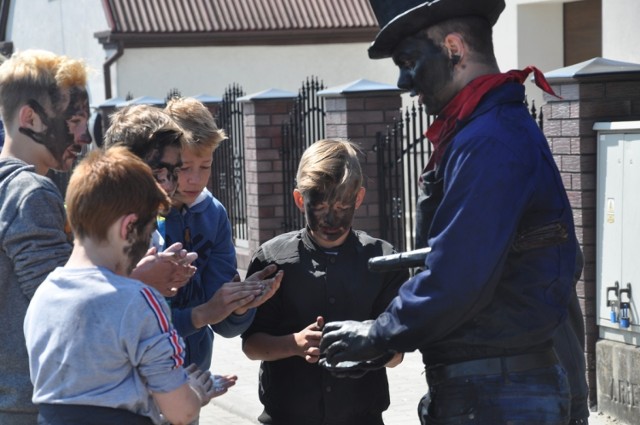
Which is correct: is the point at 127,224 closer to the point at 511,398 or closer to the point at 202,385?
the point at 202,385

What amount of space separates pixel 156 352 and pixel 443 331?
0.76 m

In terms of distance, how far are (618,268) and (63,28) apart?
61.9 ft

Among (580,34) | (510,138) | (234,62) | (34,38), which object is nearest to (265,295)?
(510,138)

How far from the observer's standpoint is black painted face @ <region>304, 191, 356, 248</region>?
4.15 meters

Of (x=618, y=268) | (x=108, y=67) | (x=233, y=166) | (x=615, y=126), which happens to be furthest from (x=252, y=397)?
(x=108, y=67)

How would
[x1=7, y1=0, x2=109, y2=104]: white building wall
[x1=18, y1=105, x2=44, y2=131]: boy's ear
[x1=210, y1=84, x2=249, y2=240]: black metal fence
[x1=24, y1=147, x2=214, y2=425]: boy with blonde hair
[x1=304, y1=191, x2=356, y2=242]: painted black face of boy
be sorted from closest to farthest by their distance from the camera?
[x1=24, y1=147, x2=214, y2=425]: boy with blonde hair, [x1=18, y1=105, x2=44, y2=131]: boy's ear, [x1=304, y1=191, x2=356, y2=242]: painted black face of boy, [x1=210, y1=84, x2=249, y2=240]: black metal fence, [x1=7, y1=0, x2=109, y2=104]: white building wall

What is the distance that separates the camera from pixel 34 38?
26.0m

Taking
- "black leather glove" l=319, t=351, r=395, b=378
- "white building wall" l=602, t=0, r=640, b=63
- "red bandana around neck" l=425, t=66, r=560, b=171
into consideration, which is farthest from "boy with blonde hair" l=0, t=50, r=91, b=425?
"white building wall" l=602, t=0, r=640, b=63

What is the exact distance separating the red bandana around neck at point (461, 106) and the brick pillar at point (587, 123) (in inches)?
148

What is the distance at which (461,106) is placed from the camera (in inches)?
130

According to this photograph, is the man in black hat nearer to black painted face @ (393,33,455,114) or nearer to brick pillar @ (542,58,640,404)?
black painted face @ (393,33,455,114)

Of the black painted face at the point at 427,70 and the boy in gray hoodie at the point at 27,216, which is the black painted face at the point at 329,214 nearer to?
the boy in gray hoodie at the point at 27,216

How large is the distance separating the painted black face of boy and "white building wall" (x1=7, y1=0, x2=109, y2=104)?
16087 millimetres

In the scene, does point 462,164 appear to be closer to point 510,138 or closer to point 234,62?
point 510,138
